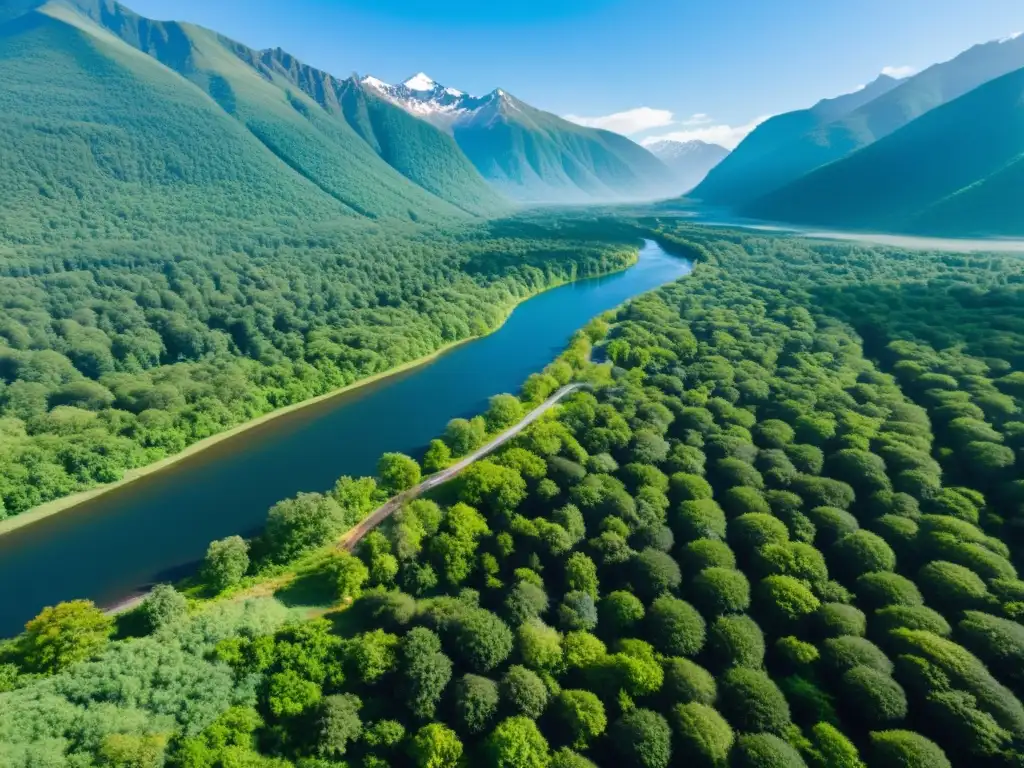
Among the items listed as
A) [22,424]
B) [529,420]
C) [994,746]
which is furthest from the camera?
[529,420]

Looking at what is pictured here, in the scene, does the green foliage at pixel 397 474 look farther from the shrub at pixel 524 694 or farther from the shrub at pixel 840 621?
the shrub at pixel 840 621

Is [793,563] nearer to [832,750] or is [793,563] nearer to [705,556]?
[705,556]

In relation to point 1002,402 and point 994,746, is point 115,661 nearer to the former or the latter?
point 994,746

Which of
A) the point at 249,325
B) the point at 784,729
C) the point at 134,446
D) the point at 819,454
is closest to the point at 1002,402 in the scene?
the point at 819,454

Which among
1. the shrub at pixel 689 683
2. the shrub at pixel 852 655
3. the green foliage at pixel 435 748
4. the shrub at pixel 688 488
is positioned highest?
the shrub at pixel 688 488

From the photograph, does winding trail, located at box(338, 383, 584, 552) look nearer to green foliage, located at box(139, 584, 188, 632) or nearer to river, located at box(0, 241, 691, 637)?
river, located at box(0, 241, 691, 637)

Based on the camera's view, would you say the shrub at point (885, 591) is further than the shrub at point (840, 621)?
Yes

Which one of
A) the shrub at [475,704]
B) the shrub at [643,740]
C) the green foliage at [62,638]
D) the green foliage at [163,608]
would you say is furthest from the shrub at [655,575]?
the green foliage at [62,638]
